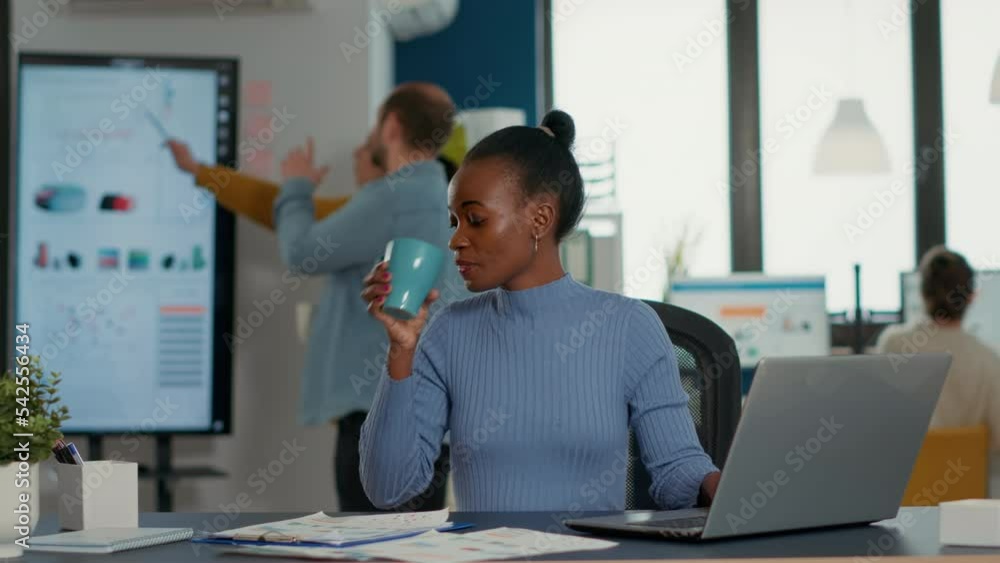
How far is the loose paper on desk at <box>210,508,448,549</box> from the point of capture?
1.25m

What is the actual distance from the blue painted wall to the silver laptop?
13.3 ft

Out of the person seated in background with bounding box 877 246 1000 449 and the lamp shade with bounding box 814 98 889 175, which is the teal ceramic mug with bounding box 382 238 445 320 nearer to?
the person seated in background with bounding box 877 246 1000 449

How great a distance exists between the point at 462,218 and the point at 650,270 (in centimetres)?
384

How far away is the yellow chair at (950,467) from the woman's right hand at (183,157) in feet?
6.90

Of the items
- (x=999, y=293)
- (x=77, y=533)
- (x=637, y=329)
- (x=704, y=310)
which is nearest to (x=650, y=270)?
(x=704, y=310)

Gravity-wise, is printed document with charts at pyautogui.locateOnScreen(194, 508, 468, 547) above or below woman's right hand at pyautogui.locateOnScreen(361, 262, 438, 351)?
below

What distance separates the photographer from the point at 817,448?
1.30m

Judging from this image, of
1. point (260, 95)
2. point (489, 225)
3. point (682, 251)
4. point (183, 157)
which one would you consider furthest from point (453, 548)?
point (682, 251)

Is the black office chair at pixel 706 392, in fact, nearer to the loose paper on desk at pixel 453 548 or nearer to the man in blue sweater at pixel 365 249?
the loose paper on desk at pixel 453 548

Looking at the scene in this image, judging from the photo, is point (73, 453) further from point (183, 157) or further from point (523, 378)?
point (183, 157)

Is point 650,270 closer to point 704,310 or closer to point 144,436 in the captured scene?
point 704,310

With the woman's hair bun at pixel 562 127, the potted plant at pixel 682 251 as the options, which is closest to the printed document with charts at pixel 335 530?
the woman's hair bun at pixel 562 127

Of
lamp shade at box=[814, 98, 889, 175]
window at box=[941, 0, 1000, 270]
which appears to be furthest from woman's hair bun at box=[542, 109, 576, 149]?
window at box=[941, 0, 1000, 270]

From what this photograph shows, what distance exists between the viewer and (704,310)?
477cm
